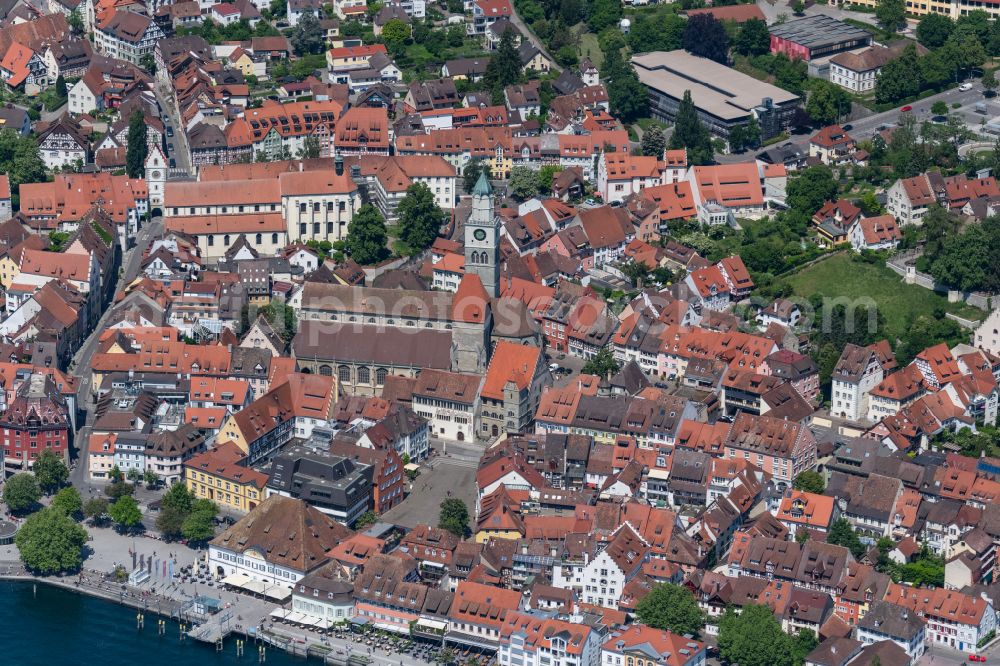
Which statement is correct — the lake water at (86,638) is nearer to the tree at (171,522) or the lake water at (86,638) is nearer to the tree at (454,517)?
the tree at (171,522)

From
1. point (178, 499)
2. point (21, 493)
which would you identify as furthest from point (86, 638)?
point (21, 493)

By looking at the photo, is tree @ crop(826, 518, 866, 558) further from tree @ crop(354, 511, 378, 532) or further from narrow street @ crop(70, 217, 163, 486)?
narrow street @ crop(70, 217, 163, 486)

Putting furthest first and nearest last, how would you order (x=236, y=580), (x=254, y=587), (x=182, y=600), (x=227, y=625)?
(x=236, y=580)
(x=254, y=587)
(x=182, y=600)
(x=227, y=625)

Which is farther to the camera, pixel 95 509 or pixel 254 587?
pixel 95 509

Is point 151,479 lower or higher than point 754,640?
lower

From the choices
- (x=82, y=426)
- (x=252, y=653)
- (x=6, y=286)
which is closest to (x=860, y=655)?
(x=252, y=653)

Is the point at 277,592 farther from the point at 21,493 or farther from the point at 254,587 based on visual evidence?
the point at 21,493

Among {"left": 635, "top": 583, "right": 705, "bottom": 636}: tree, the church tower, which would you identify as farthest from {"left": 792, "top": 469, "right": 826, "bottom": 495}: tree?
the church tower
